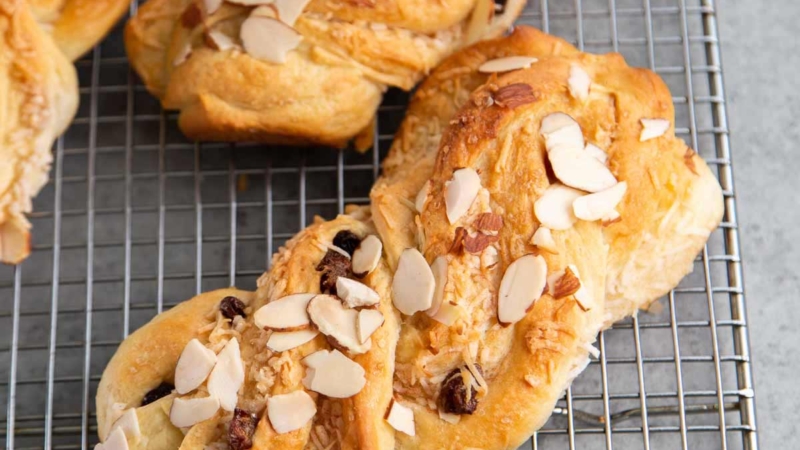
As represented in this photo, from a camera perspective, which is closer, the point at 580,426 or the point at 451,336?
the point at 451,336

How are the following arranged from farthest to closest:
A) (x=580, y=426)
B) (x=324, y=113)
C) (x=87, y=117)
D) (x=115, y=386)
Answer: (x=87, y=117), (x=580, y=426), (x=324, y=113), (x=115, y=386)

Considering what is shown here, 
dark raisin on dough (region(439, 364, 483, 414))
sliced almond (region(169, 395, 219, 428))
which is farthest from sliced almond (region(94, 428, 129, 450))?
dark raisin on dough (region(439, 364, 483, 414))

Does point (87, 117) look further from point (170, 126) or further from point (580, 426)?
point (580, 426)

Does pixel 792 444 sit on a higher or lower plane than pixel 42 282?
lower

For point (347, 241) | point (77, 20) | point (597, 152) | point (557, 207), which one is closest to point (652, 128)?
point (597, 152)

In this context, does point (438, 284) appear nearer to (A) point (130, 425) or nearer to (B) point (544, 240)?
(B) point (544, 240)

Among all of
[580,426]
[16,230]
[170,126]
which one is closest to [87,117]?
[170,126]

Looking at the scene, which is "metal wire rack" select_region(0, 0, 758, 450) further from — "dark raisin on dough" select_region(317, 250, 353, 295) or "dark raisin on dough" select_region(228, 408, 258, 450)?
"dark raisin on dough" select_region(228, 408, 258, 450)

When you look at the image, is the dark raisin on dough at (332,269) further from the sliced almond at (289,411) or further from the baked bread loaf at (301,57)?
the baked bread loaf at (301,57)
